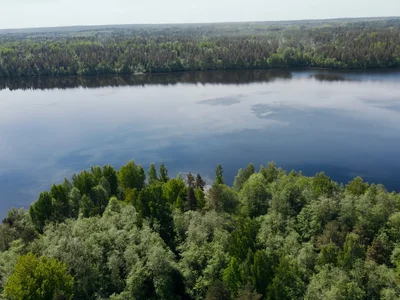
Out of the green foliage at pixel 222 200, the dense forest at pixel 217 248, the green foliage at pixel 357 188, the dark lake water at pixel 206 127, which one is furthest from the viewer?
the dark lake water at pixel 206 127

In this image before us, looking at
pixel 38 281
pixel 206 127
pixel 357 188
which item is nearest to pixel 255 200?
pixel 357 188

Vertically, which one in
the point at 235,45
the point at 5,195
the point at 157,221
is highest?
the point at 235,45

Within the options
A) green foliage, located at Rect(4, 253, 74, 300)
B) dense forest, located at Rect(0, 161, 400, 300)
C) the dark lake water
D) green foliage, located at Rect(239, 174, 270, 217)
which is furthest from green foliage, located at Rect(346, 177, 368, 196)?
green foliage, located at Rect(4, 253, 74, 300)

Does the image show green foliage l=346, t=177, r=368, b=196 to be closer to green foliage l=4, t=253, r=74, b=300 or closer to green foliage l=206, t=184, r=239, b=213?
green foliage l=206, t=184, r=239, b=213

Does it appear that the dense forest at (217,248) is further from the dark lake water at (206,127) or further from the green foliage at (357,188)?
the dark lake water at (206,127)

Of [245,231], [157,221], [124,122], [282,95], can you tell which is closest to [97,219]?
[157,221]

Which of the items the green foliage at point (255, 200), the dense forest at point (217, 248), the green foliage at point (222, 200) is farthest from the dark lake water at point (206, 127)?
the dense forest at point (217, 248)

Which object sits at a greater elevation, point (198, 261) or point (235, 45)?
point (235, 45)

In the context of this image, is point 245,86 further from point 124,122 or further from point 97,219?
point 97,219
